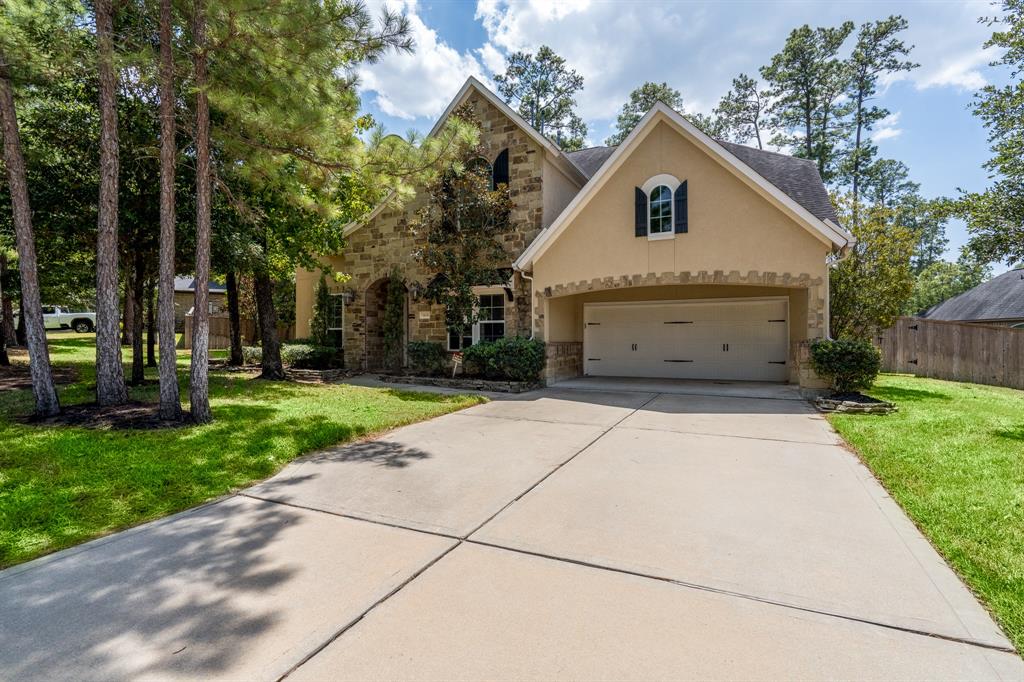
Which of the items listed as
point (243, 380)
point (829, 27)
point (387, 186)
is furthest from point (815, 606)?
point (829, 27)

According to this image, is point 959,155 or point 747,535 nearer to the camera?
point 747,535

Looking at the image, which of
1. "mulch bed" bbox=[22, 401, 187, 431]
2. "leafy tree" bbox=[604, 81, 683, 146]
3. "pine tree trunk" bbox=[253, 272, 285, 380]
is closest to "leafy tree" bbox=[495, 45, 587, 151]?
"leafy tree" bbox=[604, 81, 683, 146]

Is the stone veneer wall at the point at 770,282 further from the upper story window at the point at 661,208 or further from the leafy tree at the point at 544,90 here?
the leafy tree at the point at 544,90

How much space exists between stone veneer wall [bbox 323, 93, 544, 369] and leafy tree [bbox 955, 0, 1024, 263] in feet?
29.0

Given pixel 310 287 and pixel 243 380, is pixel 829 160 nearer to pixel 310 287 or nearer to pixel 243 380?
pixel 310 287

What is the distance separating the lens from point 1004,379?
42.6ft

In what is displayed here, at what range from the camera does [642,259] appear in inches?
426

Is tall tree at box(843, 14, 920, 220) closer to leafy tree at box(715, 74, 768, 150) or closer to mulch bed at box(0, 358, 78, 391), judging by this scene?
leafy tree at box(715, 74, 768, 150)

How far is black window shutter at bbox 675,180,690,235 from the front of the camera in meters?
10.4

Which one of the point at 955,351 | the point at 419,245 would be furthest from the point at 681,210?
the point at 955,351

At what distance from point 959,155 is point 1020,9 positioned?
1229cm

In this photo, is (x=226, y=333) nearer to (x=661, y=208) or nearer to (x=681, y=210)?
(x=661, y=208)

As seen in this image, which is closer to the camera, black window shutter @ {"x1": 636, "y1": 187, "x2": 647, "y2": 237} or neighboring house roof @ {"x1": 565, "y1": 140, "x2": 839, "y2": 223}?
neighboring house roof @ {"x1": 565, "y1": 140, "x2": 839, "y2": 223}

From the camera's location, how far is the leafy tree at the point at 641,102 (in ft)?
92.0
